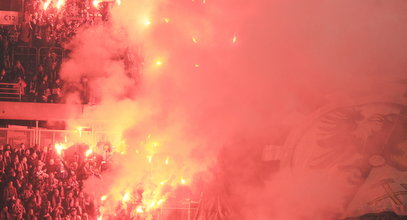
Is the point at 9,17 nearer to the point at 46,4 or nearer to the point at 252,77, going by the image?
the point at 46,4

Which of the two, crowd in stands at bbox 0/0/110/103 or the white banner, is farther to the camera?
the white banner

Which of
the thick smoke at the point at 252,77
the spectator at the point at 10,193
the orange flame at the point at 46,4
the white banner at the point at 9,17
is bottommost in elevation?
the spectator at the point at 10,193

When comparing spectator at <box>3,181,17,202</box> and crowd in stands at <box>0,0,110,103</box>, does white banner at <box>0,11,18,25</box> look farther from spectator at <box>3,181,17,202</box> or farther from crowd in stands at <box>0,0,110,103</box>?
spectator at <box>3,181,17,202</box>

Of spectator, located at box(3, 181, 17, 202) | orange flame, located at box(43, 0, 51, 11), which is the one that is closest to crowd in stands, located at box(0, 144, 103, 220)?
spectator, located at box(3, 181, 17, 202)

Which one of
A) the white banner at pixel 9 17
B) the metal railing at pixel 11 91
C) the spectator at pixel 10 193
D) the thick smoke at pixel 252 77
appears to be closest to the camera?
the thick smoke at pixel 252 77

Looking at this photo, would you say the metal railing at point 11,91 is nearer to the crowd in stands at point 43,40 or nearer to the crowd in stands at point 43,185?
the crowd in stands at point 43,40

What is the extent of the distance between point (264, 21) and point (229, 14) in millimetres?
420

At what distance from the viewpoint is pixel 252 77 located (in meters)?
4.85

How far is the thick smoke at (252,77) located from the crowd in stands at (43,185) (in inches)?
22.7

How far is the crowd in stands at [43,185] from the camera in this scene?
17.6 feet

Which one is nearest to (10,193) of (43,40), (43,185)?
(43,185)

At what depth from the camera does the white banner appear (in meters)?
6.36

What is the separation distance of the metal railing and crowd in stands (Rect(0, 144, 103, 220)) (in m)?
0.74

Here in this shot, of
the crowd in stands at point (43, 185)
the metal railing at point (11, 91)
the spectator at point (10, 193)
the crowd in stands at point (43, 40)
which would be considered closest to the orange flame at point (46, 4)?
the crowd in stands at point (43, 40)
